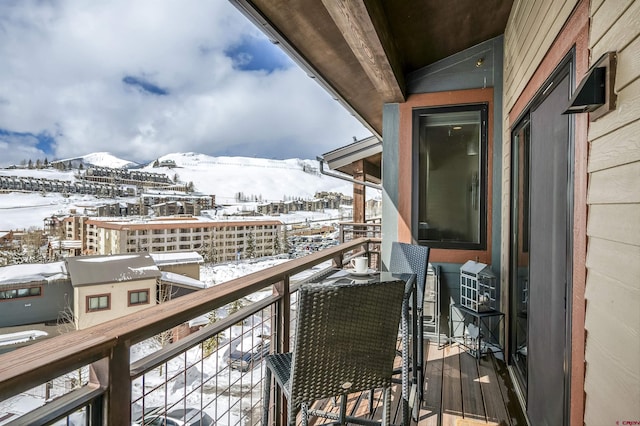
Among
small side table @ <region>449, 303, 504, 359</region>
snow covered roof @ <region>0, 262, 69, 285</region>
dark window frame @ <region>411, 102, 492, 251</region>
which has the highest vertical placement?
dark window frame @ <region>411, 102, 492, 251</region>

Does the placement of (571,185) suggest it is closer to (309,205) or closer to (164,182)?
(164,182)

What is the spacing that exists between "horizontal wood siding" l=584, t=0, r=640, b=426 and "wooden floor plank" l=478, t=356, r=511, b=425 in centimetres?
125

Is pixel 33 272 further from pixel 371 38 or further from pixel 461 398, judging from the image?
pixel 461 398

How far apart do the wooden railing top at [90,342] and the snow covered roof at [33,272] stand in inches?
114

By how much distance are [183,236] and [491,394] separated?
165 inches

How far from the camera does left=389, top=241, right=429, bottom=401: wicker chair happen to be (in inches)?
97.3

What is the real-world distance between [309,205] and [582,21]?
644 centimetres

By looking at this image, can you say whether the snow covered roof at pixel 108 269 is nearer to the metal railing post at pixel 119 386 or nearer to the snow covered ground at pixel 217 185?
the snow covered ground at pixel 217 185

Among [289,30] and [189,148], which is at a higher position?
[189,148]

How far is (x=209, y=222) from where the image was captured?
17.3 feet

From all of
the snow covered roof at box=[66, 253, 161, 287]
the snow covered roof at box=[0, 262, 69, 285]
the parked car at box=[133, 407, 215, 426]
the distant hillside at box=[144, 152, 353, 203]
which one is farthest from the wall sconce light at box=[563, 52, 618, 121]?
the distant hillside at box=[144, 152, 353, 203]

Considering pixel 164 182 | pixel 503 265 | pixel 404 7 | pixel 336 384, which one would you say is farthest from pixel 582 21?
pixel 164 182

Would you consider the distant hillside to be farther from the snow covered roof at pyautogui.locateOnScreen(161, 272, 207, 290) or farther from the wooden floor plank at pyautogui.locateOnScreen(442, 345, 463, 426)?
the wooden floor plank at pyautogui.locateOnScreen(442, 345, 463, 426)

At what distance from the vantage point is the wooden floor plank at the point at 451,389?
2.38m
